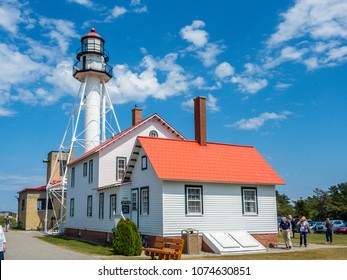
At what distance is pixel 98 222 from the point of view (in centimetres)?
2844

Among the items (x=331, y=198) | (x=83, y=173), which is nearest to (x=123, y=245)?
(x=83, y=173)

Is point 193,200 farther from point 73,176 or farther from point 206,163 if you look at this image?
point 73,176

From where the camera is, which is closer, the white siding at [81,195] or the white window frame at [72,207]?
the white siding at [81,195]

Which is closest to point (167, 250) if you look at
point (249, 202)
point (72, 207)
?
point (249, 202)

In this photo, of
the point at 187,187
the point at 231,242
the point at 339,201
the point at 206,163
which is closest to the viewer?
the point at 231,242

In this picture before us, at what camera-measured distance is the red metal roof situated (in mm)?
22125

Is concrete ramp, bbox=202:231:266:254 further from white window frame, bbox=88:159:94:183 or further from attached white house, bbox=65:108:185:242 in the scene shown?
white window frame, bbox=88:159:94:183

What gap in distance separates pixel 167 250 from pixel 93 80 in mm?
24140

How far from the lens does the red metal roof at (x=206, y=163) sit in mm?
22125

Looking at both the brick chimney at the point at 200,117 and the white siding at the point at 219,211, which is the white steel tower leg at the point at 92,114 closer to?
the brick chimney at the point at 200,117

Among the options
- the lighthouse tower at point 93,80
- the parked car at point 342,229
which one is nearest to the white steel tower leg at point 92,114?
the lighthouse tower at point 93,80

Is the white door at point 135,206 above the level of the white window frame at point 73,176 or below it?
below

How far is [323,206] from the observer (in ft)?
202

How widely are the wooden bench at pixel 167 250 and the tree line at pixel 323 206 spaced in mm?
45419
